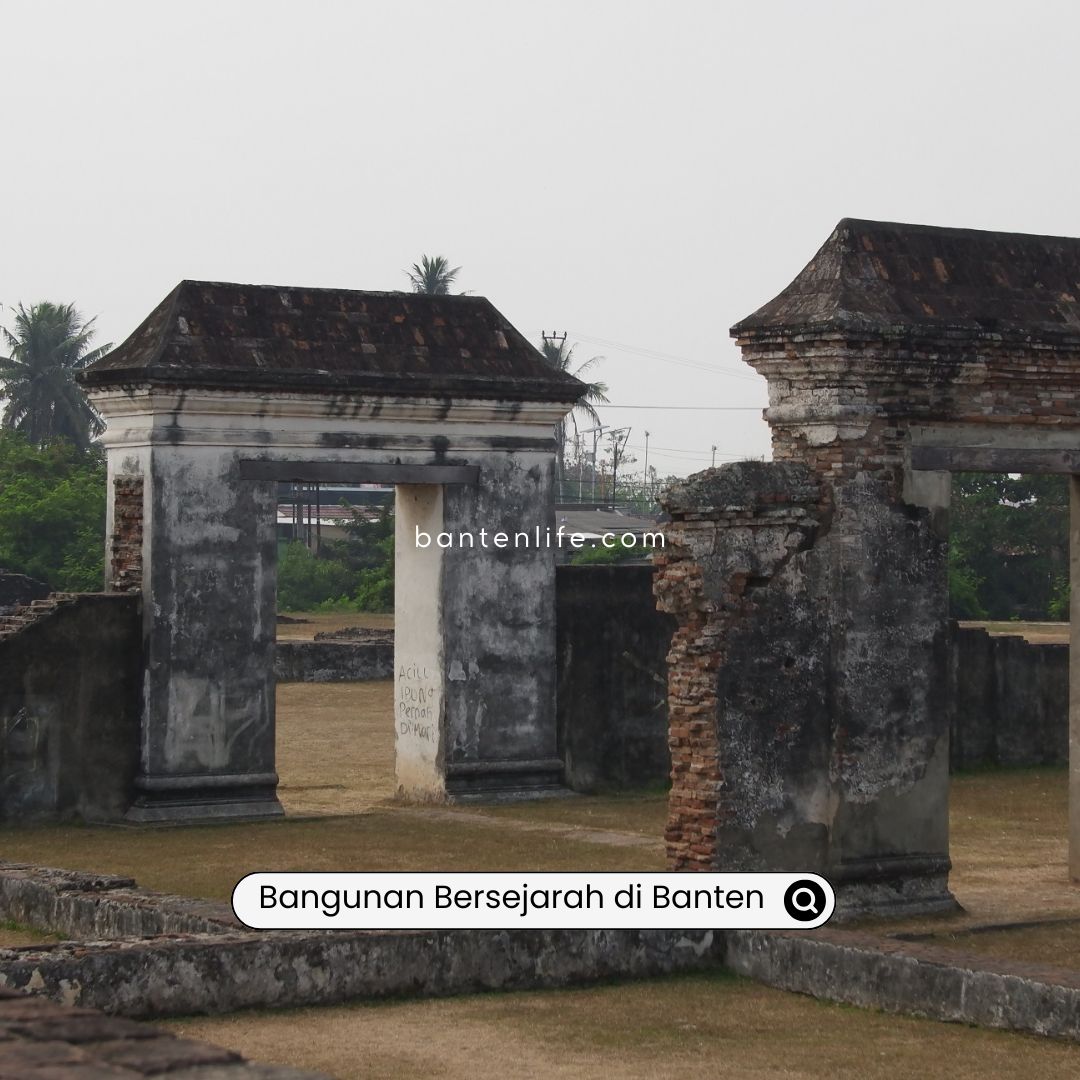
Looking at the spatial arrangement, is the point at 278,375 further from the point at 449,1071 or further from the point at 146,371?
the point at 449,1071

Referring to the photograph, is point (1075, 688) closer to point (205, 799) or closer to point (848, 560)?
point (848, 560)

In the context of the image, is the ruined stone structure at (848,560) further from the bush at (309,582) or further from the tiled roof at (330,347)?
the bush at (309,582)

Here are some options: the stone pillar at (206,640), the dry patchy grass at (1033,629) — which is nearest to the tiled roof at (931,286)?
the stone pillar at (206,640)

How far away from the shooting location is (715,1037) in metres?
8.19

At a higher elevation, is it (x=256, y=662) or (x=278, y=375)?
(x=278, y=375)

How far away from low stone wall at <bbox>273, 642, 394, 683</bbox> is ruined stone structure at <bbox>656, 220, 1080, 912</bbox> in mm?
16432

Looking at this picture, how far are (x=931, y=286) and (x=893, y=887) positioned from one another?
2986 millimetres

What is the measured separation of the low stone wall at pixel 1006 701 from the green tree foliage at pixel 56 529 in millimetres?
21736

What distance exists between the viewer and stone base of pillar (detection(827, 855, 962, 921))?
10.6 m

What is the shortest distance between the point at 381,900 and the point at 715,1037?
1643mm

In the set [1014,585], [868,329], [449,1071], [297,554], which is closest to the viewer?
[449,1071]

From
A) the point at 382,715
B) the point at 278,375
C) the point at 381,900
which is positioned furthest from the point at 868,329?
the point at 382,715

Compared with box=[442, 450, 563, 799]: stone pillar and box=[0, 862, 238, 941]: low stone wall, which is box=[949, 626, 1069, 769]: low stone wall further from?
box=[0, 862, 238, 941]: low stone wall

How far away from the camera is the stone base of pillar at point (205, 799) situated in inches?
582
